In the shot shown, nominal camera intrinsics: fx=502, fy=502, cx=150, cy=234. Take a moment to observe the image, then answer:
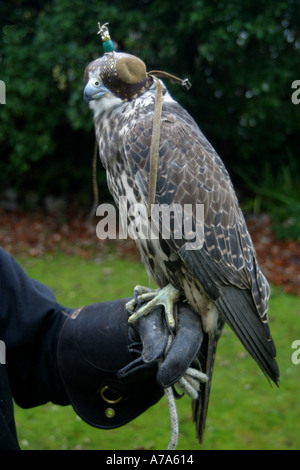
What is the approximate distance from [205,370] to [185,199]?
0.69m

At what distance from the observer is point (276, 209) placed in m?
7.17

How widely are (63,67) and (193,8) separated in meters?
1.70

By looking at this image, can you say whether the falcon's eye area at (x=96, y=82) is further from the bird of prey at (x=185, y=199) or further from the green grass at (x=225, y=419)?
the green grass at (x=225, y=419)

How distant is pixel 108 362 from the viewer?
1.94 m

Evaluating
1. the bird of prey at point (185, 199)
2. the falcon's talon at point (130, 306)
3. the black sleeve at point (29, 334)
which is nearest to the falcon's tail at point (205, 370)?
the bird of prey at point (185, 199)

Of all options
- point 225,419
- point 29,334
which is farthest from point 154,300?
point 225,419

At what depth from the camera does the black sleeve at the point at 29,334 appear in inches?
75.3

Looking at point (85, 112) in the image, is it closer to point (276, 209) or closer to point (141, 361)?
point (276, 209)

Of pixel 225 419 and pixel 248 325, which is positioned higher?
pixel 248 325

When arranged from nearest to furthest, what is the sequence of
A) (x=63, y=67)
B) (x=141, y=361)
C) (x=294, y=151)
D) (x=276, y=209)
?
1. (x=141, y=361)
2. (x=63, y=67)
3. (x=276, y=209)
4. (x=294, y=151)

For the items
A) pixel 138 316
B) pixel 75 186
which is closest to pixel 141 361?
pixel 138 316

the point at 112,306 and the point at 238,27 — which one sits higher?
the point at 238,27

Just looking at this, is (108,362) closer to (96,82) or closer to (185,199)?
(185,199)

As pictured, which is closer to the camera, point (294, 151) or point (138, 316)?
point (138, 316)
